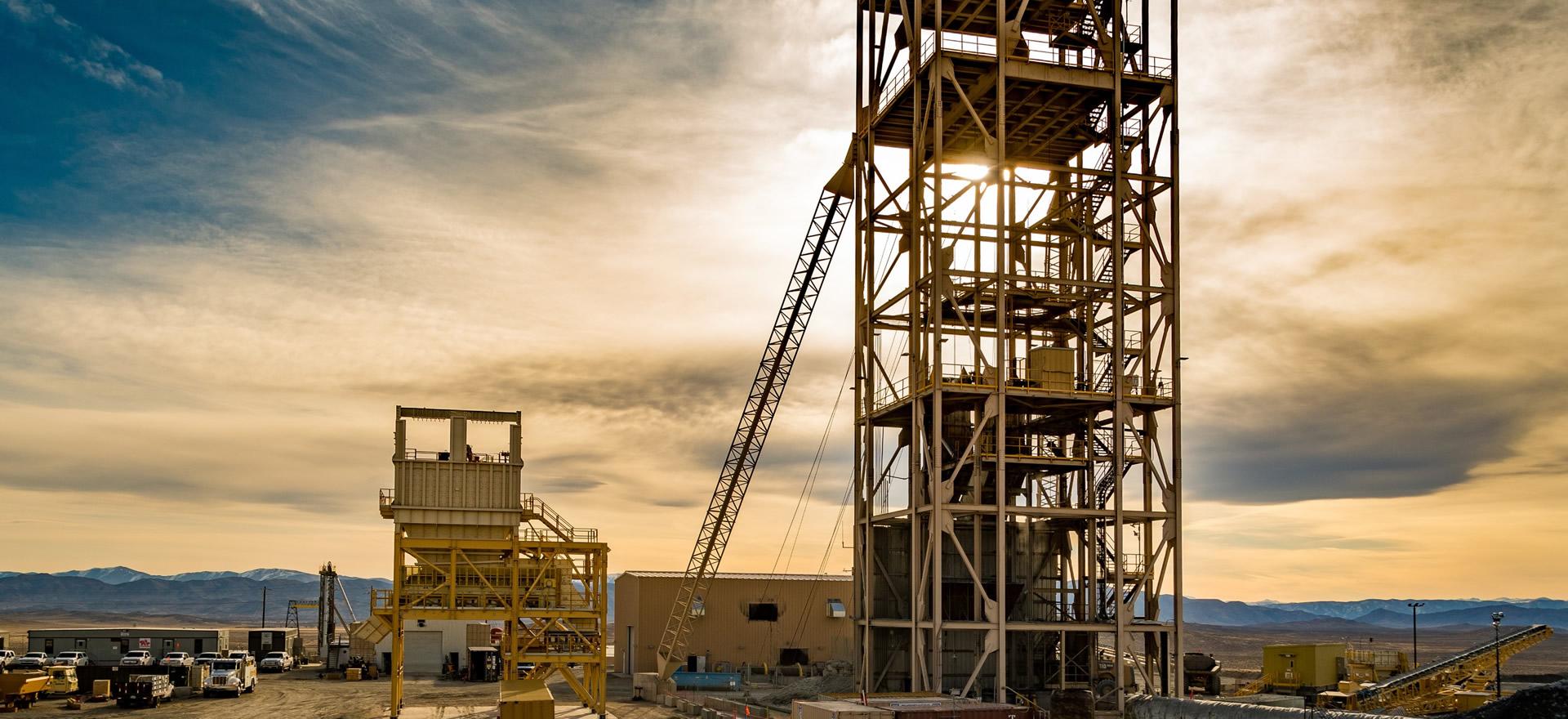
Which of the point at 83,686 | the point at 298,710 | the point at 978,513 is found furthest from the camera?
the point at 83,686

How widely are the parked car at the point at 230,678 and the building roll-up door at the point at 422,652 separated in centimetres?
1446

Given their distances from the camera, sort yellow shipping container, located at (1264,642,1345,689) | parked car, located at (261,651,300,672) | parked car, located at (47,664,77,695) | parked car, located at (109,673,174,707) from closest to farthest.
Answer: parked car, located at (109,673,174,707), parked car, located at (47,664,77,695), yellow shipping container, located at (1264,642,1345,689), parked car, located at (261,651,300,672)

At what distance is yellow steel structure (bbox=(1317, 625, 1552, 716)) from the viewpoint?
56875mm

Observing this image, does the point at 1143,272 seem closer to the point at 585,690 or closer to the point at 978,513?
the point at 978,513

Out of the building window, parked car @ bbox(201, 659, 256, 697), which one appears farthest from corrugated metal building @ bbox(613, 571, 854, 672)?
parked car @ bbox(201, 659, 256, 697)

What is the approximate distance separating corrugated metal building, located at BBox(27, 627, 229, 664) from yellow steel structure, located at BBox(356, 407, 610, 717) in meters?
40.2

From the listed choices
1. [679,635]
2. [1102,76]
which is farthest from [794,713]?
[679,635]

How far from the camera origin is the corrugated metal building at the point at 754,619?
263ft

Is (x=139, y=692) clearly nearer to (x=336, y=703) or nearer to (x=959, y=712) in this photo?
(x=336, y=703)

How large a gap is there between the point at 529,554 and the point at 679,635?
77.8 ft

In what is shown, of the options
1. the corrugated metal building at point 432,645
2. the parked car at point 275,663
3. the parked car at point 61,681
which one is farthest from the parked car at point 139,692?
the parked car at point 275,663

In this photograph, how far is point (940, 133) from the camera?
50.8 metres

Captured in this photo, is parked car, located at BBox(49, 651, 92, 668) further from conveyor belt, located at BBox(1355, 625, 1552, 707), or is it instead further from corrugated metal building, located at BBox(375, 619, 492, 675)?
conveyor belt, located at BBox(1355, 625, 1552, 707)

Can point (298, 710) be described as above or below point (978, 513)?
below
